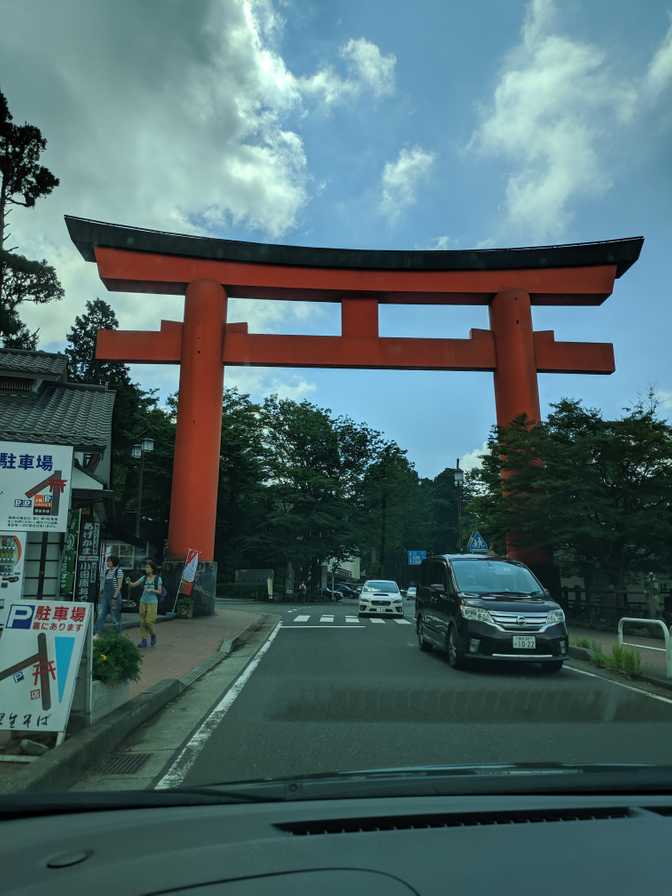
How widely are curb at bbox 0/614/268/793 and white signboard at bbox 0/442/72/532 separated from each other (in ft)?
8.86

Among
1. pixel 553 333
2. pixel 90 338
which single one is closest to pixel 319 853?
pixel 553 333

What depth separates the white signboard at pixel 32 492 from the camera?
29.5 feet

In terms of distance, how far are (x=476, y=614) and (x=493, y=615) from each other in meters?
0.26

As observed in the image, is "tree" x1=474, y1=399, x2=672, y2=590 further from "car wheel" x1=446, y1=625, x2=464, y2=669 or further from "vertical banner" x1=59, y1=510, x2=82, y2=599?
"vertical banner" x1=59, y1=510, x2=82, y2=599

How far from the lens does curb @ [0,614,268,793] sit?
4322 mm

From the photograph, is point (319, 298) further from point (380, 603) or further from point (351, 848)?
point (351, 848)

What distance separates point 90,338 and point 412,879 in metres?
46.1

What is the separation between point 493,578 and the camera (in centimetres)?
1123

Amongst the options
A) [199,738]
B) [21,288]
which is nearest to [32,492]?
[199,738]

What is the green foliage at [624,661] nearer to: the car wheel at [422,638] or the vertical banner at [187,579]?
the car wheel at [422,638]

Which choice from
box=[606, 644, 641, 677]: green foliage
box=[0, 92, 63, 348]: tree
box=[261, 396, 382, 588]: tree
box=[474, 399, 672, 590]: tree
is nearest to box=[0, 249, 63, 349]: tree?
box=[0, 92, 63, 348]: tree

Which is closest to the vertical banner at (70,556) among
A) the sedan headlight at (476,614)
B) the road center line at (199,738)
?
the road center line at (199,738)

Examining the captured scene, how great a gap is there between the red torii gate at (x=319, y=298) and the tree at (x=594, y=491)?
195cm

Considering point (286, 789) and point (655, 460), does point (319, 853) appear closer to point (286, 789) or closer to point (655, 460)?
point (286, 789)
